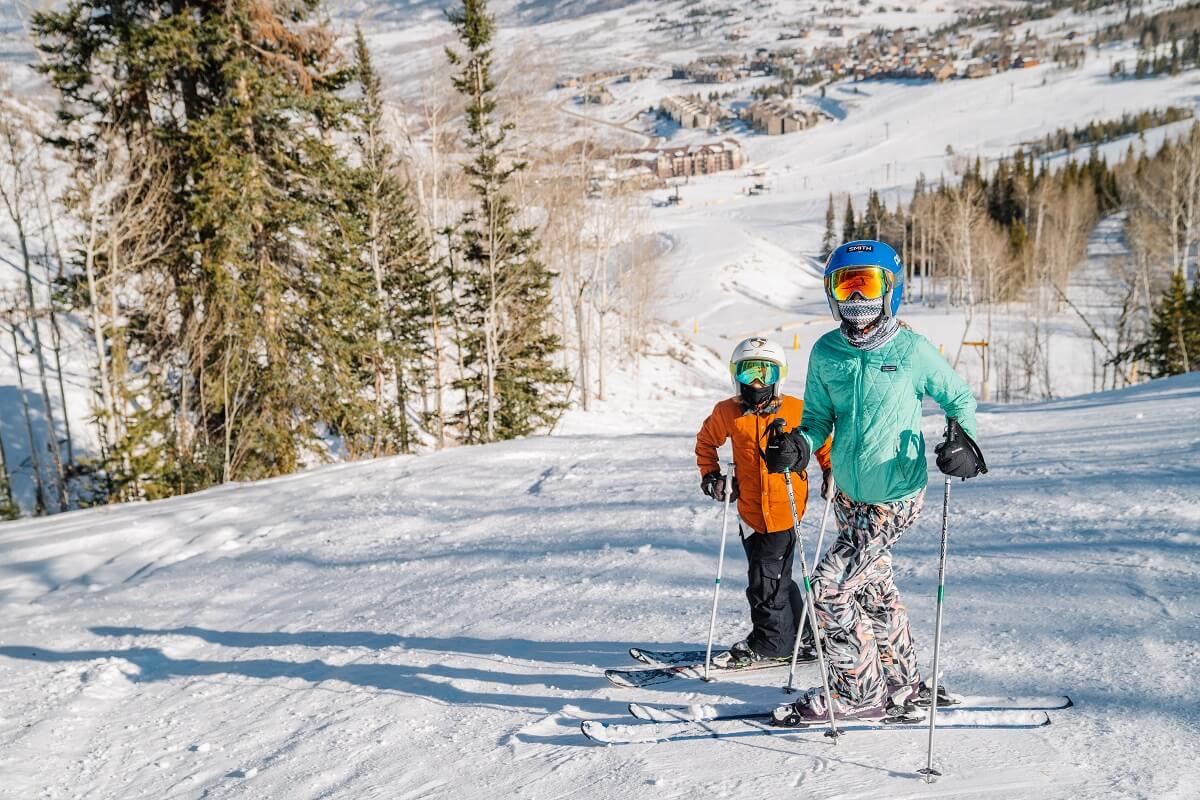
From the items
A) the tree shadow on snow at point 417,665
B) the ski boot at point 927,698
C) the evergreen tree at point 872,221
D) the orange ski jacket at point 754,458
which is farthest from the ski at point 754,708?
the evergreen tree at point 872,221

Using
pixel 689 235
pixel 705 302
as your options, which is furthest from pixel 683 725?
pixel 689 235

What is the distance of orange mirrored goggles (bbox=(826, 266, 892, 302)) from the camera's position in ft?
10.8

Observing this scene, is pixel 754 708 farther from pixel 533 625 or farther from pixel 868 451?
pixel 533 625

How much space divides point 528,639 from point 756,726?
7.17 ft

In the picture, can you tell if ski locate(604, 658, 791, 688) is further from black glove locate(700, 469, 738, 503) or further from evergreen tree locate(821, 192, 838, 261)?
evergreen tree locate(821, 192, 838, 261)

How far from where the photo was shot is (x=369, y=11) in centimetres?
2016

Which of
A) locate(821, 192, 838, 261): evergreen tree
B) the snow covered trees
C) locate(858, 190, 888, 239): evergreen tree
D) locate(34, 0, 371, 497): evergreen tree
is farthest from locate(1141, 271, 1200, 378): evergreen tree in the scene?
locate(821, 192, 838, 261): evergreen tree

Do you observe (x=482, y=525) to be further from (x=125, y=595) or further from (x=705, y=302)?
(x=705, y=302)

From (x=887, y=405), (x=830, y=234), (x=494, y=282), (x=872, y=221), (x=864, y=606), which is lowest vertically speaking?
(x=864, y=606)

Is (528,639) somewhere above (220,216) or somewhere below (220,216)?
below

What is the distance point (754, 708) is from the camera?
13.3 ft

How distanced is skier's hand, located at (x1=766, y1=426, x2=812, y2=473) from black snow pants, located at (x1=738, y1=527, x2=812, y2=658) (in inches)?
44.2

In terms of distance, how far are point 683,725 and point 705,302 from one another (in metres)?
61.7

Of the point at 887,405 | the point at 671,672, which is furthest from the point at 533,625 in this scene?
the point at 887,405
